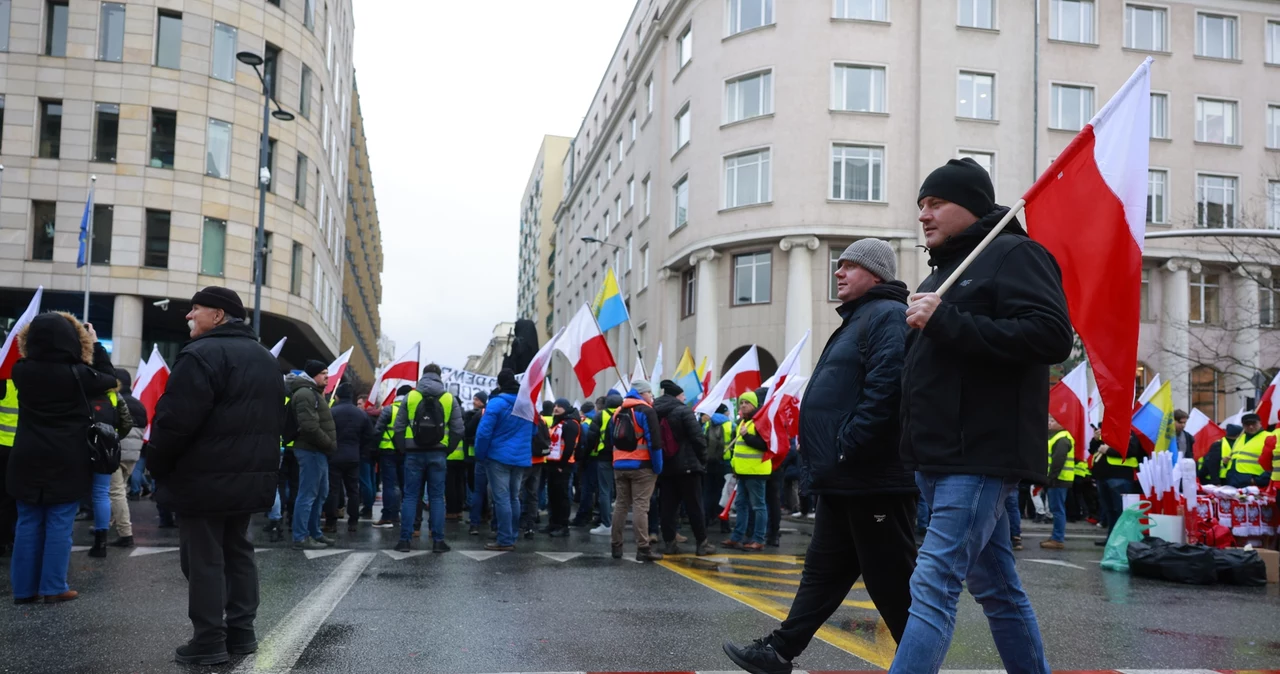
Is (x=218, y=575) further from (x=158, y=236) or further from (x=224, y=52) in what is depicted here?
(x=224, y=52)

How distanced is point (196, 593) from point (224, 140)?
3009 cm

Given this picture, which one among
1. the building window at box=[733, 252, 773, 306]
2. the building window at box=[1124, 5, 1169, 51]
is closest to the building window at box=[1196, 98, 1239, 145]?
the building window at box=[1124, 5, 1169, 51]

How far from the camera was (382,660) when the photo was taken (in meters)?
5.52

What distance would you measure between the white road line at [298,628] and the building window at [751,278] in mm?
26176

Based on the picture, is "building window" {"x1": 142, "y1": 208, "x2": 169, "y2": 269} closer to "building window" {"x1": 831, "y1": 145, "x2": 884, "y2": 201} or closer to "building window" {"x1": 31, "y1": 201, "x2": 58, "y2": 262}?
"building window" {"x1": 31, "y1": 201, "x2": 58, "y2": 262}

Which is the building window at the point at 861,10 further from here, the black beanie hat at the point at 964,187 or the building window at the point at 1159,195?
the black beanie hat at the point at 964,187

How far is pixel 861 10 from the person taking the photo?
111 ft

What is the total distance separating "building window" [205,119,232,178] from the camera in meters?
32.4

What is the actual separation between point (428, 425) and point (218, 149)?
24.6m

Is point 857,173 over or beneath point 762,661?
over

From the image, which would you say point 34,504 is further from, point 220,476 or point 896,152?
point 896,152

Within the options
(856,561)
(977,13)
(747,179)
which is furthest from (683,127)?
(856,561)

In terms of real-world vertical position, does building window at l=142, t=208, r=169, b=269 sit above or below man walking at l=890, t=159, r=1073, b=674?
above

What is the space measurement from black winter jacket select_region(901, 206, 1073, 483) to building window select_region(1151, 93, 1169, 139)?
3569cm
